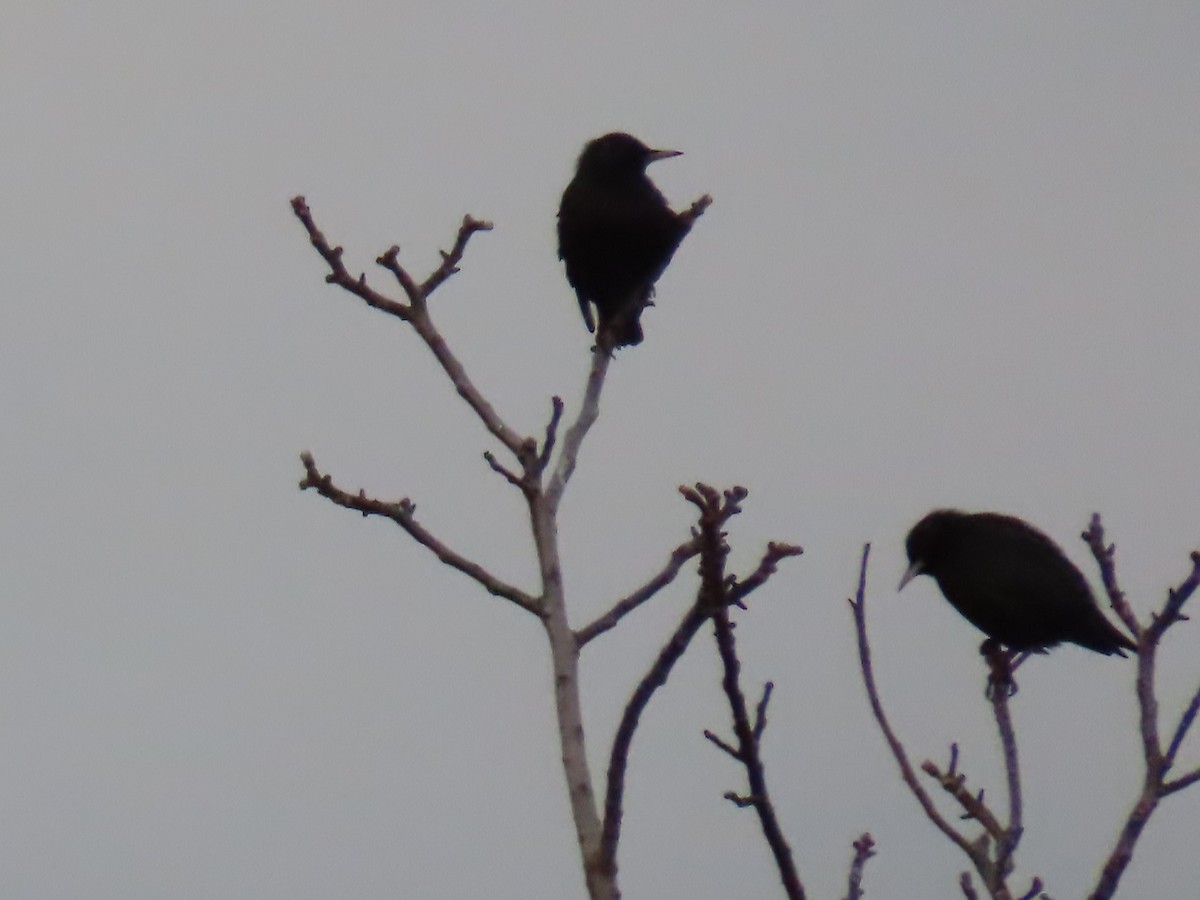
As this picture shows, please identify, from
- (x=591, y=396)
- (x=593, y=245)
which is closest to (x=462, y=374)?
(x=591, y=396)

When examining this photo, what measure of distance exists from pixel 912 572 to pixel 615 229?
94.3 inches

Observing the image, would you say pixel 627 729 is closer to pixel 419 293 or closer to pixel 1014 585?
pixel 419 293

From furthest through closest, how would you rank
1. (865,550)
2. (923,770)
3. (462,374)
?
(462,374) → (923,770) → (865,550)

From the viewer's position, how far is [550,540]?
3902mm

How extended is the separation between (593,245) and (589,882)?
6.16 m

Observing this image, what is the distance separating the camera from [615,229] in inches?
360

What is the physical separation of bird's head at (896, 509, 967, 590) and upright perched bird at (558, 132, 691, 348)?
1.99 metres

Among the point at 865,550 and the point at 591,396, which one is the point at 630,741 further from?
the point at 591,396

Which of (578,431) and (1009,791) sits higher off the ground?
(578,431)

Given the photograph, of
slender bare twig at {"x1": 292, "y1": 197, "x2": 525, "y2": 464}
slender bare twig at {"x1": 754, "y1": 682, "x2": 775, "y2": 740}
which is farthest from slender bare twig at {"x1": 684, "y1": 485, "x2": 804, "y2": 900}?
slender bare twig at {"x1": 292, "y1": 197, "x2": 525, "y2": 464}

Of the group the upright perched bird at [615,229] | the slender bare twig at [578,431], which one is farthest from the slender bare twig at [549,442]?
the upright perched bird at [615,229]

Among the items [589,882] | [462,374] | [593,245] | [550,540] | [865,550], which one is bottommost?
[589,882]

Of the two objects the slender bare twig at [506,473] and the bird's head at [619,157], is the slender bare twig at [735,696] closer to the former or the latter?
the slender bare twig at [506,473]

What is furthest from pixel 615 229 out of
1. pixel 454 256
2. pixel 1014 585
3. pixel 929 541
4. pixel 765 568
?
pixel 765 568
